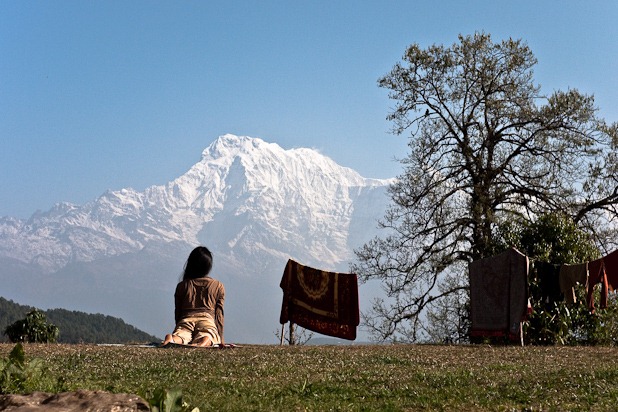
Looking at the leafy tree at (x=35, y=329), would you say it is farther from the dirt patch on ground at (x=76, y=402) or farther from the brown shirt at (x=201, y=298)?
the dirt patch on ground at (x=76, y=402)

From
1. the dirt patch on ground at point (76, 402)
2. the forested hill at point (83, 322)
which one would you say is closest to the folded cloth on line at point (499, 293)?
the dirt patch on ground at point (76, 402)

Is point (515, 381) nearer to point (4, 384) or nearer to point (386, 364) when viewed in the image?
point (386, 364)

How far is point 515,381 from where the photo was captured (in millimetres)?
10719

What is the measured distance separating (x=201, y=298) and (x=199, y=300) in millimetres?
72

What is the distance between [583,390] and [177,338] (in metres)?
9.92

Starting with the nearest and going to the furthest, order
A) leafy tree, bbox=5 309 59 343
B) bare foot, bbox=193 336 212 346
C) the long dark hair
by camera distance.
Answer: bare foot, bbox=193 336 212 346 → the long dark hair → leafy tree, bbox=5 309 59 343

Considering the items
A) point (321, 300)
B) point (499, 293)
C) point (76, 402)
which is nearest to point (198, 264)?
point (321, 300)

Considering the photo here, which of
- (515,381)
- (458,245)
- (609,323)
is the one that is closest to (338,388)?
(515,381)

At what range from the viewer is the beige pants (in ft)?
57.1

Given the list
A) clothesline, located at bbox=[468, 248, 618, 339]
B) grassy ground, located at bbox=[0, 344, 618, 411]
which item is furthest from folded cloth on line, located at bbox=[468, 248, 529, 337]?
grassy ground, located at bbox=[0, 344, 618, 411]

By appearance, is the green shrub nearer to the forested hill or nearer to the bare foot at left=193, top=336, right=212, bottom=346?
the bare foot at left=193, top=336, right=212, bottom=346

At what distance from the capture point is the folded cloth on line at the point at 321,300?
23.3 meters

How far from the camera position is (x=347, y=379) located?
35.7ft

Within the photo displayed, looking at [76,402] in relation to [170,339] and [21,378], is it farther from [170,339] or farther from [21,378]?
Result: [170,339]
